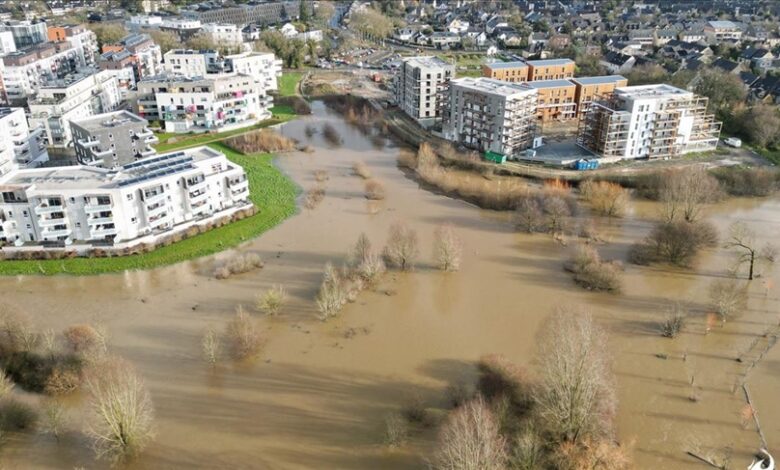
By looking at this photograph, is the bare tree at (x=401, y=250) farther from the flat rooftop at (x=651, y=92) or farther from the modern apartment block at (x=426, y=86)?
the modern apartment block at (x=426, y=86)

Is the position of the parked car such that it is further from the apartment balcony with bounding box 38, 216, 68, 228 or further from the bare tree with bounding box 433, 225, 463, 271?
the apartment balcony with bounding box 38, 216, 68, 228

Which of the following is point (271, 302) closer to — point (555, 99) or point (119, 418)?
point (119, 418)

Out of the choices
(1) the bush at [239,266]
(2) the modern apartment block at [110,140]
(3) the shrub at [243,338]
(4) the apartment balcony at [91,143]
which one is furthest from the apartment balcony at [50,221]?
(3) the shrub at [243,338]

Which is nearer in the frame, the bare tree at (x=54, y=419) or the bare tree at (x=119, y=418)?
the bare tree at (x=119, y=418)

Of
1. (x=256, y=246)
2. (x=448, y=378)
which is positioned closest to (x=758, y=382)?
(x=448, y=378)

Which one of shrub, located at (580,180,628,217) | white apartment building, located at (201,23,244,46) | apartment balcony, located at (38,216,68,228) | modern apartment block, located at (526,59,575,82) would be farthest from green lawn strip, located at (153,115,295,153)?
white apartment building, located at (201,23,244,46)

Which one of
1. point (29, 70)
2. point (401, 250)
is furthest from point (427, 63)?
point (29, 70)
